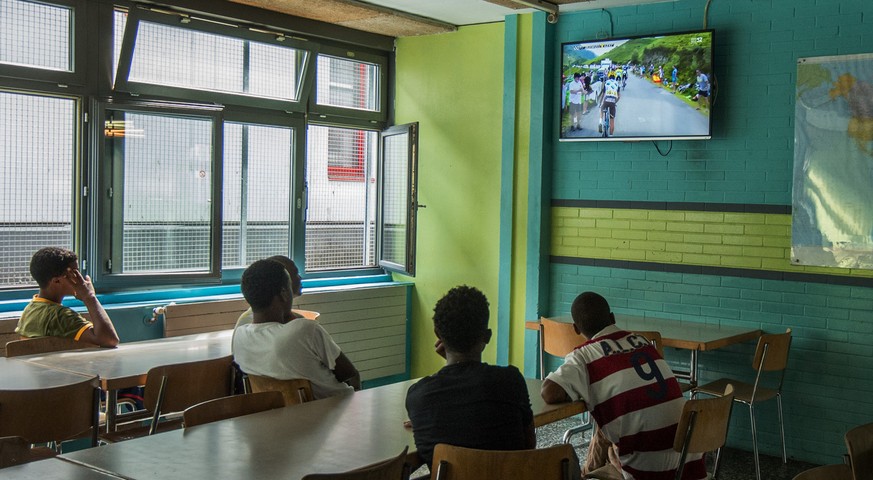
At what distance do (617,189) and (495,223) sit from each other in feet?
3.36

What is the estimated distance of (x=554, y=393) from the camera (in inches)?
128

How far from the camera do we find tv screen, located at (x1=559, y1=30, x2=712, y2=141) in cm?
558

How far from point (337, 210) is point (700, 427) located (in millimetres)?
4475

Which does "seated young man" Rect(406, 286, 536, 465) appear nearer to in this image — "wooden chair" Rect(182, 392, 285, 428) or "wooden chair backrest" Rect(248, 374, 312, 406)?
"wooden chair" Rect(182, 392, 285, 428)

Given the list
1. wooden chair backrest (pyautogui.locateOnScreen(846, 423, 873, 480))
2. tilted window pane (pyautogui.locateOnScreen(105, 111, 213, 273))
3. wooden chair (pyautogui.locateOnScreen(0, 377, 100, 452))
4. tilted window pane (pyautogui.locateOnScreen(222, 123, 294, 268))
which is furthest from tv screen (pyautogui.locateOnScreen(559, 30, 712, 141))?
wooden chair (pyautogui.locateOnScreen(0, 377, 100, 452))

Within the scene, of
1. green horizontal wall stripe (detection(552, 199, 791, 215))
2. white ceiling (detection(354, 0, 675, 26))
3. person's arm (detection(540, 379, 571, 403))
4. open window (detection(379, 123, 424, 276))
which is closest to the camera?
person's arm (detection(540, 379, 571, 403))

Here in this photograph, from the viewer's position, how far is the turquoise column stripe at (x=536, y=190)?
632 cm

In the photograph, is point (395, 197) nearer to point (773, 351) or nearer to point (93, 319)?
point (93, 319)

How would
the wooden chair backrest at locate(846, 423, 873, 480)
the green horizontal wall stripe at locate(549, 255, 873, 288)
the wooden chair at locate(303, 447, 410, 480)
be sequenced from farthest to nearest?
the green horizontal wall stripe at locate(549, 255, 873, 288) < the wooden chair backrest at locate(846, 423, 873, 480) < the wooden chair at locate(303, 447, 410, 480)

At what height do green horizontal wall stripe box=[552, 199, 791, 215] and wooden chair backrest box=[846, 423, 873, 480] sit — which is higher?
green horizontal wall stripe box=[552, 199, 791, 215]

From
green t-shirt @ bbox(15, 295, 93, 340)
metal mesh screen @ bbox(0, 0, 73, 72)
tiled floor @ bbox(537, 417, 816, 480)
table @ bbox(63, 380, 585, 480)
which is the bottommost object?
tiled floor @ bbox(537, 417, 816, 480)

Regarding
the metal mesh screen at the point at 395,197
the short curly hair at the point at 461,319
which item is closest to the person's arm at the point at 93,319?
the short curly hair at the point at 461,319

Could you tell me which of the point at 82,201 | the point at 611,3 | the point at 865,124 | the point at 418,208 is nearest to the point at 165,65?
the point at 82,201

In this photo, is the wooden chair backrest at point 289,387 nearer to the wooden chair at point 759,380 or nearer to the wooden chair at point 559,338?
the wooden chair at point 559,338
